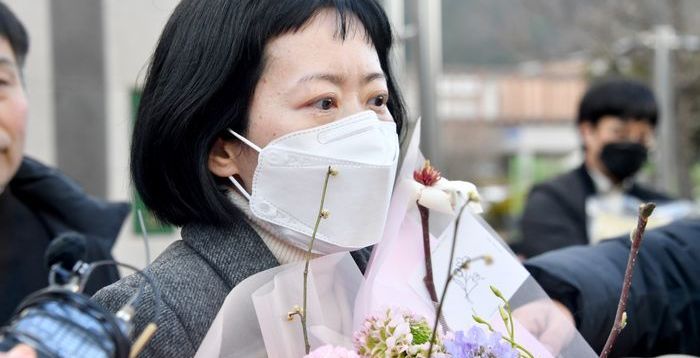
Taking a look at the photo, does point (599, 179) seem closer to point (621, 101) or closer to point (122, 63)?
point (621, 101)

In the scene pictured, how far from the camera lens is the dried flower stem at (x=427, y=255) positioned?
156 cm

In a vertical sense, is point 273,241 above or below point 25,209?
above

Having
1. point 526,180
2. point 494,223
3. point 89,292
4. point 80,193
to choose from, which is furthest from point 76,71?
point 526,180

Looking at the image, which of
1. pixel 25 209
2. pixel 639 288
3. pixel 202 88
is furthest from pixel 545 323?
pixel 25 209

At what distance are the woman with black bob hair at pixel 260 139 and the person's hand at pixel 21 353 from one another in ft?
1.79

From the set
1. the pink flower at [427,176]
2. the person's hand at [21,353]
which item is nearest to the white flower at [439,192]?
the pink flower at [427,176]

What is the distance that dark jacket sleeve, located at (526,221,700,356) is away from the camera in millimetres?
2045

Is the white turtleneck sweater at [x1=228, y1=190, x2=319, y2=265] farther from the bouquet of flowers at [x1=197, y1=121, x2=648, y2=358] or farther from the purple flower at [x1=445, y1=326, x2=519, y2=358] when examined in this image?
the purple flower at [x1=445, y1=326, x2=519, y2=358]

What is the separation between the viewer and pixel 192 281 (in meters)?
1.58

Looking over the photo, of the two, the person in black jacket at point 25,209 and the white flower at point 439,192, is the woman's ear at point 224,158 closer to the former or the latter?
the white flower at point 439,192

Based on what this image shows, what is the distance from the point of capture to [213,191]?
1.69 metres

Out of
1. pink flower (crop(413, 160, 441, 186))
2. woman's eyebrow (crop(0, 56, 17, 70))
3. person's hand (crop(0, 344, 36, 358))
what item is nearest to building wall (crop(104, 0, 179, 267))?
woman's eyebrow (crop(0, 56, 17, 70))

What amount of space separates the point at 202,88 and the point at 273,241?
11.9 inches

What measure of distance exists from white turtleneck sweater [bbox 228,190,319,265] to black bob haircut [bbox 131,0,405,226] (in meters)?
0.02
